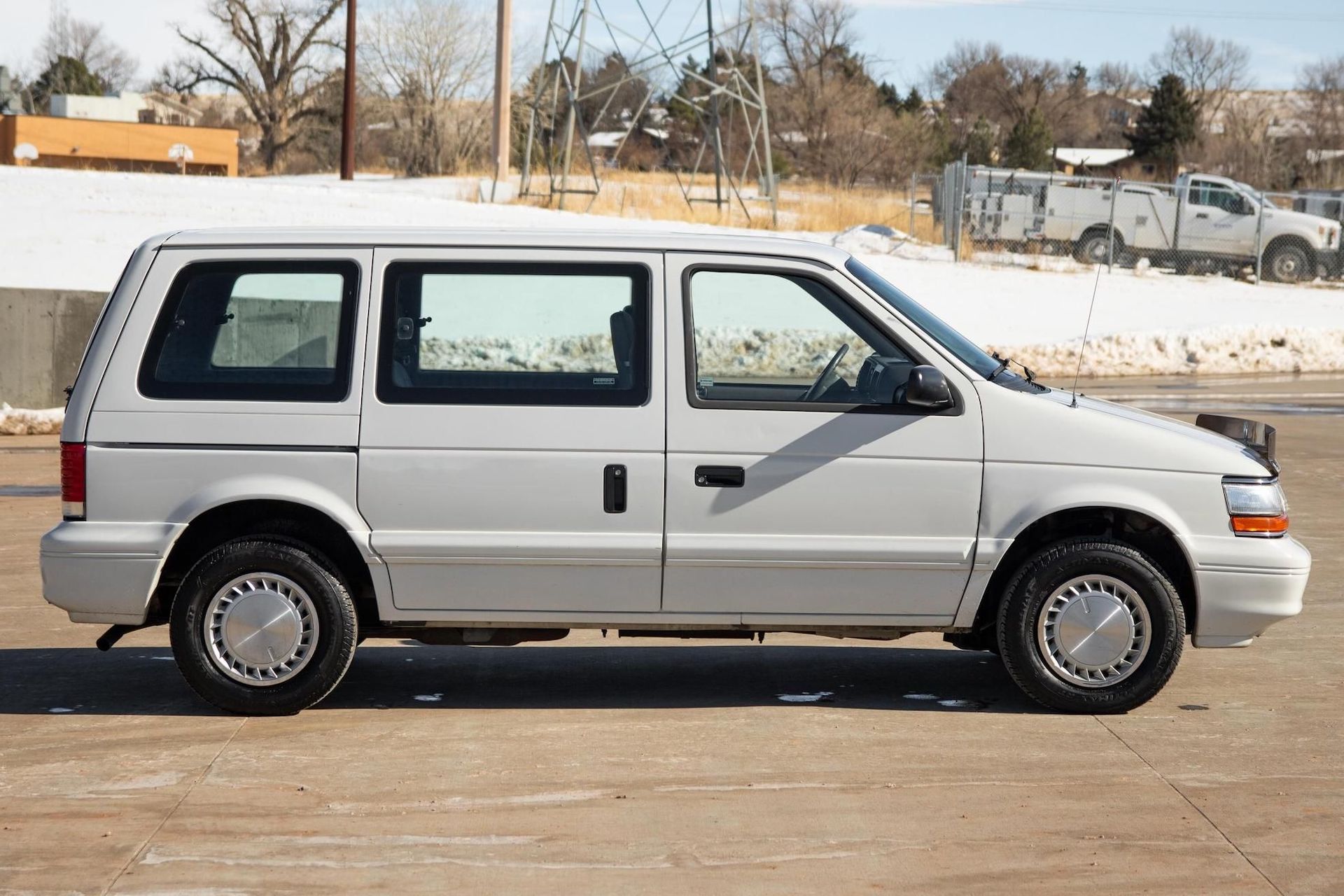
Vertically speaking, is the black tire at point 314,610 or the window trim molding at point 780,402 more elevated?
the window trim molding at point 780,402

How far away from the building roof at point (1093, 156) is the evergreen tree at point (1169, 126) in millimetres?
2474

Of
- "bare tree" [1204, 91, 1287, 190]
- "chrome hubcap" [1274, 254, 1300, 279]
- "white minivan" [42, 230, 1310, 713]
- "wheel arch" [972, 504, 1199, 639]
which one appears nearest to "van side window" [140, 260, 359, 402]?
"white minivan" [42, 230, 1310, 713]

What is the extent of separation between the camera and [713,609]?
19.4 ft

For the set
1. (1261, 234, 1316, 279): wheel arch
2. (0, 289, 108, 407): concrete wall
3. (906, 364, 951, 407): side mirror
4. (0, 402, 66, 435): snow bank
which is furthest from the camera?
(1261, 234, 1316, 279): wheel arch

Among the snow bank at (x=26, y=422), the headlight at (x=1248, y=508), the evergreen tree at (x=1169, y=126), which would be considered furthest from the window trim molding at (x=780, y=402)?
the evergreen tree at (x=1169, y=126)

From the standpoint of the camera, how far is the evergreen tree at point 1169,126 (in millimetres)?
76250

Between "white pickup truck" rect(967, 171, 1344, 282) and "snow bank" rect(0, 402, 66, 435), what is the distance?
21705 millimetres

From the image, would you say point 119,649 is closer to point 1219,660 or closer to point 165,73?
point 1219,660

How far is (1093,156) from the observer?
278 feet

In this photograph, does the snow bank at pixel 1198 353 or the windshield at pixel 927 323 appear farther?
the snow bank at pixel 1198 353

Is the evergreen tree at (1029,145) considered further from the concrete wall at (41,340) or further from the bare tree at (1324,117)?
the concrete wall at (41,340)

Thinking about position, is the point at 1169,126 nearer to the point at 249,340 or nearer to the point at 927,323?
the point at 927,323

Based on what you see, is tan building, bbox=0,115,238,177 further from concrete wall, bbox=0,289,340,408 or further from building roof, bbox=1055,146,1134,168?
building roof, bbox=1055,146,1134,168

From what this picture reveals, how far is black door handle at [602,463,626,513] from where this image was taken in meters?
5.79
